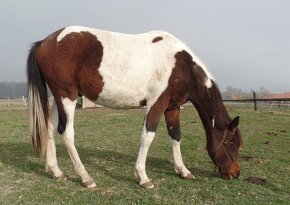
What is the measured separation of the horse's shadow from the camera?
6051mm

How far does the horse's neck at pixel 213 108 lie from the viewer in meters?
5.61

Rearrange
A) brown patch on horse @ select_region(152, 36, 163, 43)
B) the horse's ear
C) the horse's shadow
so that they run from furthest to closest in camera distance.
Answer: the horse's shadow, brown patch on horse @ select_region(152, 36, 163, 43), the horse's ear

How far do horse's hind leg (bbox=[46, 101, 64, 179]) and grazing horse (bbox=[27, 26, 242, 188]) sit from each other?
0.05 metres

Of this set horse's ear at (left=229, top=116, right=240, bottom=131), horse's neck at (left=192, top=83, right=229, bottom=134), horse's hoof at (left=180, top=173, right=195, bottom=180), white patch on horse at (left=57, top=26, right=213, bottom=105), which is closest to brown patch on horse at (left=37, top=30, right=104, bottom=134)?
white patch on horse at (left=57, top=26, right=213, bottom=105)

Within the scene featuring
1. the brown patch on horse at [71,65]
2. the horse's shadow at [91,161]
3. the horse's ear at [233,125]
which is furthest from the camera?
the horse's shadow at [91,161]

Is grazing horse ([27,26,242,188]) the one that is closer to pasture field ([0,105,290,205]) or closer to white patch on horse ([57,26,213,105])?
white patch on horse ([57,26,213,105])

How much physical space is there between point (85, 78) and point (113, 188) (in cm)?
180

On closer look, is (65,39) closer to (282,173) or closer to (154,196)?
(154,196)

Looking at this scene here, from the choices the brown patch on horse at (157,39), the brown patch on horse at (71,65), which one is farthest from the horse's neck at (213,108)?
the brown patch on horse at (71,65)

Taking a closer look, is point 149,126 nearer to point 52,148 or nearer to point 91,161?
point 52,148

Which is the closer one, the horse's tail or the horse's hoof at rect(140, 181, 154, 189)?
the horse's hoof at rect(140, 181, 154, 189)

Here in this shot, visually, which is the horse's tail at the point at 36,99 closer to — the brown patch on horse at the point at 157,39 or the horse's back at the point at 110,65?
the horse's back at the point at 110,65

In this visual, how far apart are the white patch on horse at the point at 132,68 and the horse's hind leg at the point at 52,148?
1016 millimetres

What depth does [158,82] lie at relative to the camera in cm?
532
